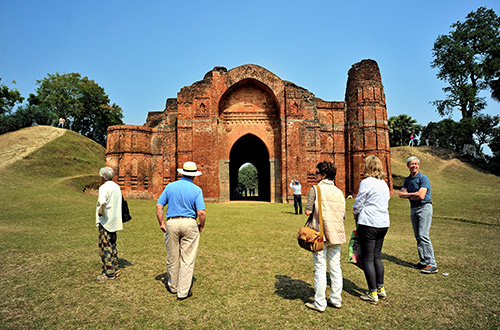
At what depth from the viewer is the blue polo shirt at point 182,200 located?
4109 millimetres

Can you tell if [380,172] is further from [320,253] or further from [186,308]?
[186,308]

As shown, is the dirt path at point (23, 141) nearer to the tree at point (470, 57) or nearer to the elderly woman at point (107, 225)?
the elderly woman at point (107, 225)

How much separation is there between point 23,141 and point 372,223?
31.5 m

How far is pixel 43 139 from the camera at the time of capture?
27141 mm

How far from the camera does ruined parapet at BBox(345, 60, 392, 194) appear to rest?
21.7m

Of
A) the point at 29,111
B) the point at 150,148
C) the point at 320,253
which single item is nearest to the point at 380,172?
the point at 320,253

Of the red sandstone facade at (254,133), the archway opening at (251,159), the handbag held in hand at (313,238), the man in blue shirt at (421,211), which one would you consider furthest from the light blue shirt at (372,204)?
the archway opening at (251,159)

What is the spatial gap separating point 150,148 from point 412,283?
66.8ft

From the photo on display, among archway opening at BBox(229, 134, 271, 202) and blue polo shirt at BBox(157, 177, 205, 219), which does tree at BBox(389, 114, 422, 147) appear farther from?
blue polo shirt at BBox(157, 177, 205, 219)

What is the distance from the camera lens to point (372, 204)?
3807mm

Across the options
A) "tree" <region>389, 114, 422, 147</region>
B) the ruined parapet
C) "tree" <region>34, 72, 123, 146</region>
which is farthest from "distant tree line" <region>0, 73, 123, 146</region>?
"tree" <region>389, 114, 422, 147</region>

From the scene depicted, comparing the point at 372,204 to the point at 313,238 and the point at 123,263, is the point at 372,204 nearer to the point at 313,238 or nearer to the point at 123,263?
the point at 313,238

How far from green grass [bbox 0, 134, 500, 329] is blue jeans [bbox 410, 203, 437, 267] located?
0.32 m

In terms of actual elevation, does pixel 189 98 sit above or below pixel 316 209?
above
